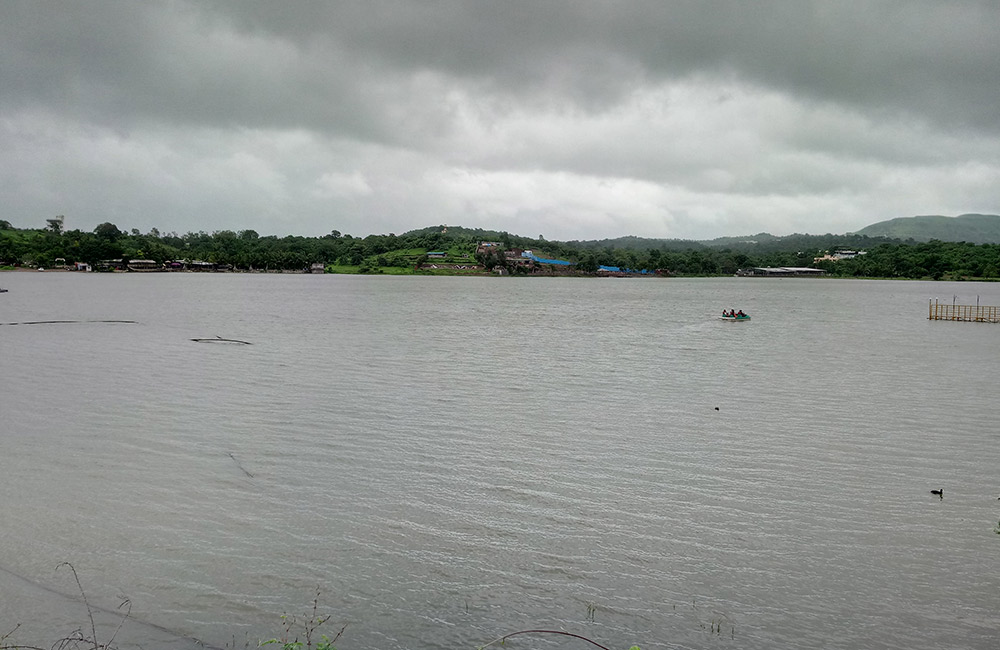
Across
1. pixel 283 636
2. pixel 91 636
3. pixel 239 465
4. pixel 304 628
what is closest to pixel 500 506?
pixel 304 628

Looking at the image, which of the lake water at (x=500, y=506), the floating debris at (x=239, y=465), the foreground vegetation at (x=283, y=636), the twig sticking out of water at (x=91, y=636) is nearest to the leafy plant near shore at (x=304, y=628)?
the foreground vegetation at (x=283, y=636)

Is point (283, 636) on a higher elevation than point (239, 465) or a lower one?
lower

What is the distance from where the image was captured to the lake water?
1001cm

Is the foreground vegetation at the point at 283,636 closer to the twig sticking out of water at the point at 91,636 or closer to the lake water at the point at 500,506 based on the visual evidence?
the twig sticking out of water at the point at 91,636

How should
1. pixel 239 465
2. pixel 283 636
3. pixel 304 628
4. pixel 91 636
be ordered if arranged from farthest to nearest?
pixel 239 465 < pixel 304 628 < pixel 283 636 < pixel 91 636

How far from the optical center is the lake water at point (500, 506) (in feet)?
32.8

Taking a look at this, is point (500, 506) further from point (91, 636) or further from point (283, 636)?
point (91, 636)

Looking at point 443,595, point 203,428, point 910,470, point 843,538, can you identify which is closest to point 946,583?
point 843,538

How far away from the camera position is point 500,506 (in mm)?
14367

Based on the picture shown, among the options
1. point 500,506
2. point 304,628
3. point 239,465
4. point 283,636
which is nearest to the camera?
point 283,636

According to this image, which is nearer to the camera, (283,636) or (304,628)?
(283,636)

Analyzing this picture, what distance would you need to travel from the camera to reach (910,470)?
56.3 ft

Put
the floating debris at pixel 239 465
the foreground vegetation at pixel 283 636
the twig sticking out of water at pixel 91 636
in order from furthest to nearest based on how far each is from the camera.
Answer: the floating debris at pixel 239 465 < the foreground vegetation at pixel 283 636 < the twig sticking out of water at pixel 91 636

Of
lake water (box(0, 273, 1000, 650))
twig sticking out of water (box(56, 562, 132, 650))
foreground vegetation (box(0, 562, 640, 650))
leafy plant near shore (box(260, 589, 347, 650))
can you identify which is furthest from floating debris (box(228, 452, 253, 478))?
leafy plant near shore (box(260, 589, 347, 650))
